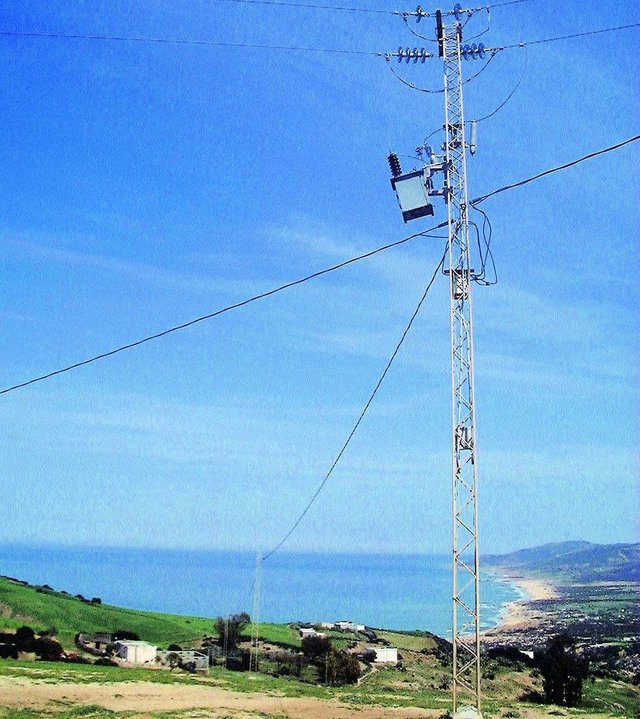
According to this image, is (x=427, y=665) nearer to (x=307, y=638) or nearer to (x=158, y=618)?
(x=307, y=638)

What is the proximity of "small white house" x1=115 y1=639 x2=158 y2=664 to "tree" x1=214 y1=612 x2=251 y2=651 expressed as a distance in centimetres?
379

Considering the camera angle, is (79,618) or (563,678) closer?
(563,678)

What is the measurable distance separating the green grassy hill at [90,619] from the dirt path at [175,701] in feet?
38.6

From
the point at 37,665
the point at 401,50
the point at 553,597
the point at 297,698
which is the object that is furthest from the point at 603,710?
the point at 553,597

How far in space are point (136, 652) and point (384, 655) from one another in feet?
31.2

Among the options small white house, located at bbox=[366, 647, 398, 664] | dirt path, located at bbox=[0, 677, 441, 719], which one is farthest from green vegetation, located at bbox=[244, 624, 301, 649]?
dirt path, located at bbox=[0, 677, 441, 719]

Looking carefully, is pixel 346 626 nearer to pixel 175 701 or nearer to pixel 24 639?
pixel 24 639

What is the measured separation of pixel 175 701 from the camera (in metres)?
16.5

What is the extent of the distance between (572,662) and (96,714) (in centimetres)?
1473

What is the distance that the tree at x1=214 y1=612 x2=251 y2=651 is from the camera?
29453 millimetres

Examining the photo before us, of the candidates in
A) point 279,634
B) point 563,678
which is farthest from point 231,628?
point 563,678

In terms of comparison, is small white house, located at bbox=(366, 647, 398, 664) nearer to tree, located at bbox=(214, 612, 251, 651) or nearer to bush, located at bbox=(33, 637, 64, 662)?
tree, located at bbox=(214, 612, 251, 651)

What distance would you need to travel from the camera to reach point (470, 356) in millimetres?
11531

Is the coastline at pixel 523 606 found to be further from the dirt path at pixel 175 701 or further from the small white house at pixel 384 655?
the dirt path at pixel 175 701
